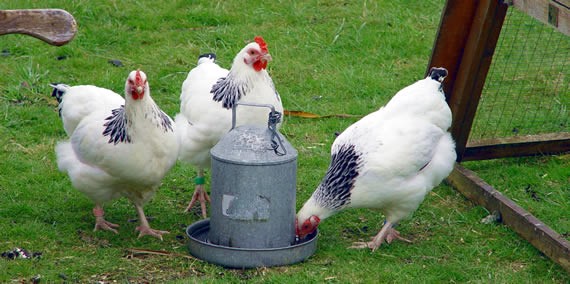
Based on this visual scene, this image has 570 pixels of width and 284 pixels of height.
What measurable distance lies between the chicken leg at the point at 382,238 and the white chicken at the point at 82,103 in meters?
1.73

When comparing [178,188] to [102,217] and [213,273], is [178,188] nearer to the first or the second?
[102,217]

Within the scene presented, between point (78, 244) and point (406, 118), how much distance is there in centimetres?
214

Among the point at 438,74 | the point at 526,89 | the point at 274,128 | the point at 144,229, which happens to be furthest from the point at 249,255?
the point at 526,89

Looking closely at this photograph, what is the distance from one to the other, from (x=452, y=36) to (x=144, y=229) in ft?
8.04

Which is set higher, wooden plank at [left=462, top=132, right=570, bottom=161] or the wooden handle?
the wooden handle

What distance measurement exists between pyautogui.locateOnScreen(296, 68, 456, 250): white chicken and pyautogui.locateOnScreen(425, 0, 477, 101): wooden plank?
0.60 m

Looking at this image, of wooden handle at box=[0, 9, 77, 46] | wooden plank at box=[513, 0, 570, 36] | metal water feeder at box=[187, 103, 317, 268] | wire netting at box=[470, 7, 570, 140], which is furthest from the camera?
wire netting at box=[470, 7, 570, 140]

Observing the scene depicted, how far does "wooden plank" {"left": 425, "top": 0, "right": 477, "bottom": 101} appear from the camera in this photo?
544 centimetres

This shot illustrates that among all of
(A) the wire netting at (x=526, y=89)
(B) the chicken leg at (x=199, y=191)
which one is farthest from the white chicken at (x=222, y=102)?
(A) the wire netting at (x=526, y=89)

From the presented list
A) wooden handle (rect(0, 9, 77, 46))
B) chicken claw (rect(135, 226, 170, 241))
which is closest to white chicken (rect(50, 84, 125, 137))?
chicken claw (rect(135, 226, 170, 241))

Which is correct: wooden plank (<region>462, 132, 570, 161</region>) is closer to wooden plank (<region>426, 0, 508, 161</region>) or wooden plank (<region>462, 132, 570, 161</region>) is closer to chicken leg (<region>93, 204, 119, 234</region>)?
wooden plank (<region>426, 0, 508, 161</region>)

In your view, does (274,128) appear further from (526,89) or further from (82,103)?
(526,89)

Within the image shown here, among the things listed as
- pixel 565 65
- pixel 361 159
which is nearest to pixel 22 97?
pixel 361 159

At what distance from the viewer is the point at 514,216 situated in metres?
5.21
